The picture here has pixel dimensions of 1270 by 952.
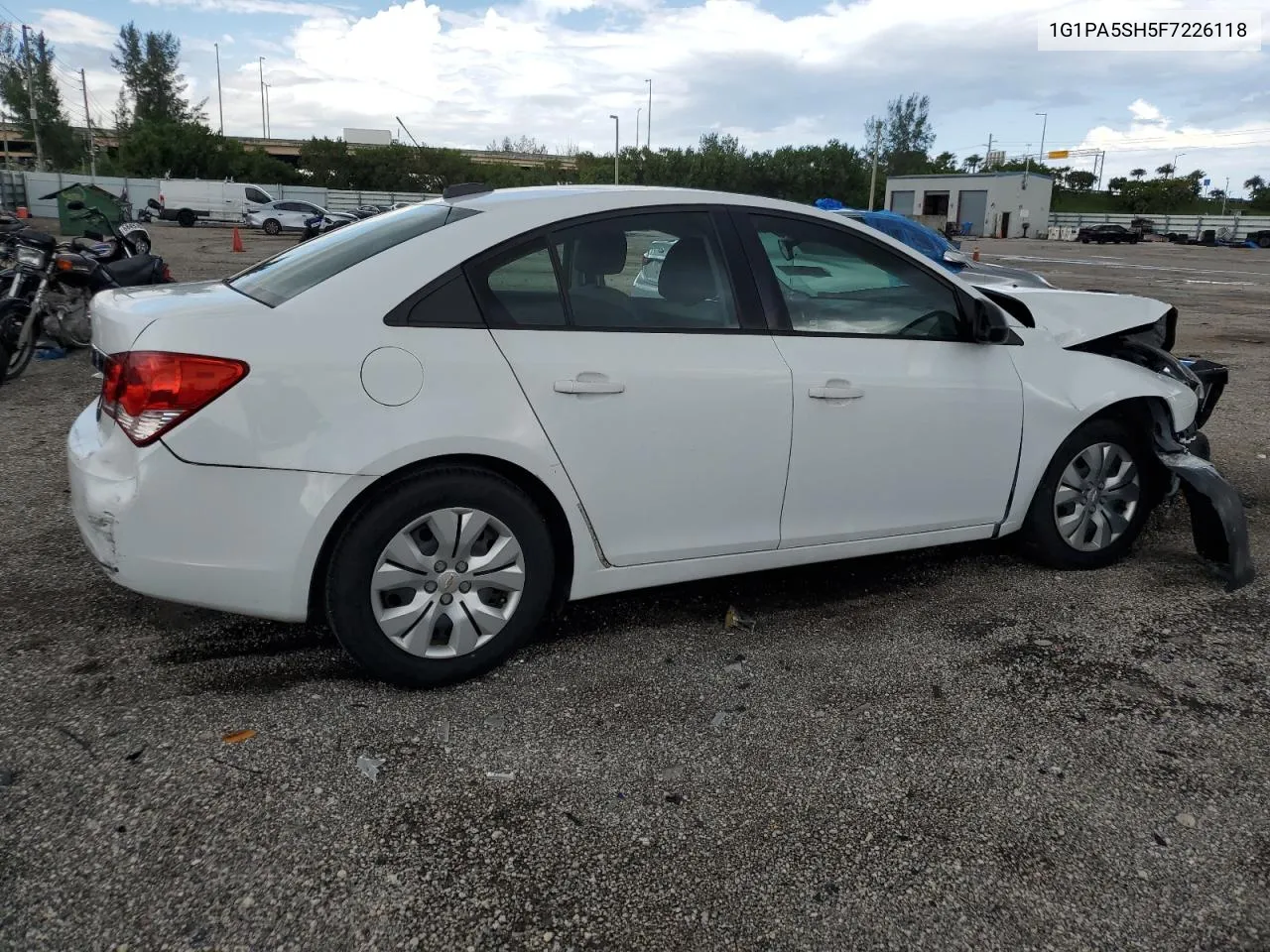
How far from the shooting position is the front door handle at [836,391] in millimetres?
3491

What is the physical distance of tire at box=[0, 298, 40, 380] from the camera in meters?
7.89

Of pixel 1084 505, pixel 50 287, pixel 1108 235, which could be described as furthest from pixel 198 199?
pixel 1108 235

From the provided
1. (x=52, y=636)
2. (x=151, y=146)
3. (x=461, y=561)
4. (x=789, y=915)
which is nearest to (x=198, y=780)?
(x=461, y=561)

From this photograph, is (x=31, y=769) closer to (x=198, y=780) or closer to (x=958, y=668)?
(x=198, y=780)

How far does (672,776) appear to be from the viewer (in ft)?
9.04

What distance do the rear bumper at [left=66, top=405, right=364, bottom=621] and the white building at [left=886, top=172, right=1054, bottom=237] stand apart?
2670 inches

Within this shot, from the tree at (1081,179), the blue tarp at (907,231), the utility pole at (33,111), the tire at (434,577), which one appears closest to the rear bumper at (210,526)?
the tire at (434,577)

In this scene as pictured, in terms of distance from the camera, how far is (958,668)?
136 inches

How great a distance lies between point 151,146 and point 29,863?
3111 inches

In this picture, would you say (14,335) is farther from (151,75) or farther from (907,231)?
(151,75)

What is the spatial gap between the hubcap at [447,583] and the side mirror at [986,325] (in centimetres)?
200

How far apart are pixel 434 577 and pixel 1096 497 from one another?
2.93 metres

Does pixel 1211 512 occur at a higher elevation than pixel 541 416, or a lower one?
lower

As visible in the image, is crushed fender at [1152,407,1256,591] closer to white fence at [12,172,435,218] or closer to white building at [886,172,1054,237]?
white fence at [12,172,435,218]
